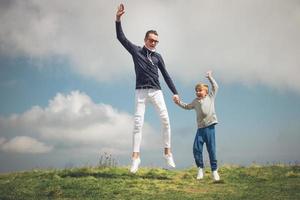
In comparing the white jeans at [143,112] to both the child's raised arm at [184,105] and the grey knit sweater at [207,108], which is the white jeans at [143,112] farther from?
the grey knit sweater at [207,108]

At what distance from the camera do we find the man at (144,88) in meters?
10.1

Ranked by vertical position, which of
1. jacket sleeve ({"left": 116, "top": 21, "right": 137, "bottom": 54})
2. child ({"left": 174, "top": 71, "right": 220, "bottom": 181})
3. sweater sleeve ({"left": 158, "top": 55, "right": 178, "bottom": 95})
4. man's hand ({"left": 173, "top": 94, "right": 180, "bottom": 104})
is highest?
jacket sleeve ({"left": 116, "top": 21, "right": 137, "bottom": 54})

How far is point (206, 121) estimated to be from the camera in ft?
32.3

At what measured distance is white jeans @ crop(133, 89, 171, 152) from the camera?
10094mm

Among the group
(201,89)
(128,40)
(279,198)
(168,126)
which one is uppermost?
(128,40)

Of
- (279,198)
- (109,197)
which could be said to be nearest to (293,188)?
(279,198)

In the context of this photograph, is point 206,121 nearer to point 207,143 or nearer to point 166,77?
point 207,143

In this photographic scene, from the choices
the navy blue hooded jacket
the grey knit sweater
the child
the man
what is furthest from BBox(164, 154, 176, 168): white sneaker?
the navy blue hooded jacket

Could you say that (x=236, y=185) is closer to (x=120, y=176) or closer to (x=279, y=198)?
(x=279, y=198)

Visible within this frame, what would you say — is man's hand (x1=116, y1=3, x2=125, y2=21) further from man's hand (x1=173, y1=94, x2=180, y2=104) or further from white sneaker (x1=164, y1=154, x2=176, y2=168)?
white sneaker (x1=164, y1=154, x2=176, y2=168)

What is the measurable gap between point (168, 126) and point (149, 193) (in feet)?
7.41

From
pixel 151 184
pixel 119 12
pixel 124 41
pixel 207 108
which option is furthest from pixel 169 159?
pixel 119 12

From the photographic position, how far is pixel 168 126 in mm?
10188

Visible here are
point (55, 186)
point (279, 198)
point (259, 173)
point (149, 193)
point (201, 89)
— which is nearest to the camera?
point (279, 198)
